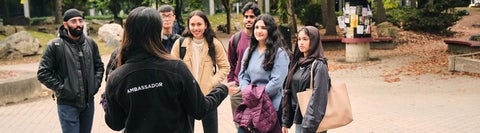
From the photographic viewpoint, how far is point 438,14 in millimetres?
23281

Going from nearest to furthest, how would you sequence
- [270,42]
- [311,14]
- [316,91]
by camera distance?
[316,91] → [270,42] → [311,14]

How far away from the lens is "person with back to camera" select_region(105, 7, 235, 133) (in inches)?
117

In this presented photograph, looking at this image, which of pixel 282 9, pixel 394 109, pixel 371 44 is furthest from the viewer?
pixel 282 9

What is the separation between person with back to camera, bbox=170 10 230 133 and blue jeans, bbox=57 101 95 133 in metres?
1.09

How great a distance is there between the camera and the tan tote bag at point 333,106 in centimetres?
439

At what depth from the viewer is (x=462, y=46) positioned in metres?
16.9

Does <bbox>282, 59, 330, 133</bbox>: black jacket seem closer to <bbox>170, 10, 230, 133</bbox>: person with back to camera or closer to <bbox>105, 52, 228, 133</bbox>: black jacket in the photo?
<bbox>170, 10, 230, 133</bbox>: person with back to camera

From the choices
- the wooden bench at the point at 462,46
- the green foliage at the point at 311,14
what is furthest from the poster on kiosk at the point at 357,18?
the green foliage at the point at 311,14

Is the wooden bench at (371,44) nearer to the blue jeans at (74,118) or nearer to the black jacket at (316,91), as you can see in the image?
the blue jeans at (74,118)

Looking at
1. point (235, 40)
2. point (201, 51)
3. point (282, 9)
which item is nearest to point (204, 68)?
point (201, 51)

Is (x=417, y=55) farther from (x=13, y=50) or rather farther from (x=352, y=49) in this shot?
(x=13, y=50)

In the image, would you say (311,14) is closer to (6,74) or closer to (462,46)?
(462,46)

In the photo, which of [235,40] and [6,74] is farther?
[6,74]

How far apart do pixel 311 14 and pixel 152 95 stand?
85.5ft
